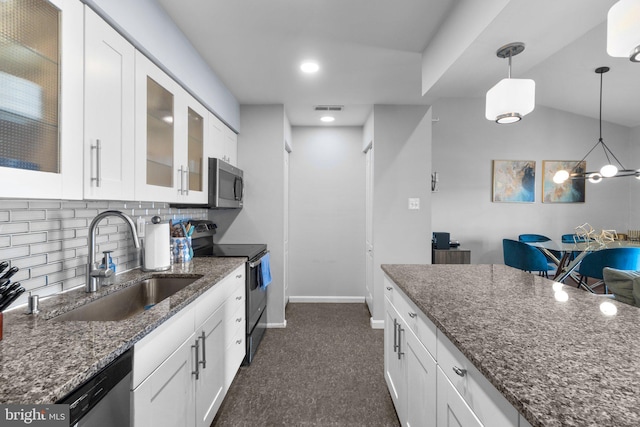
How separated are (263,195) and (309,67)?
1.41m

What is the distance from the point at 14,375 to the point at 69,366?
0.11 meters

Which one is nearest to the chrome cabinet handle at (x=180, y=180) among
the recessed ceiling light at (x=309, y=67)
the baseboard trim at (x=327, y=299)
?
the recessed ceiling light at (x=309, y=67)

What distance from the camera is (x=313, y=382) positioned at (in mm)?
2385

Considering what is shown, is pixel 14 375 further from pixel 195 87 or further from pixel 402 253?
pixel 402 253

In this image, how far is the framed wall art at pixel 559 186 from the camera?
560cm

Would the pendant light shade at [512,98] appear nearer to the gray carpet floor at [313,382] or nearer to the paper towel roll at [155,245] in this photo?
the gray carpet floor at [313,382]

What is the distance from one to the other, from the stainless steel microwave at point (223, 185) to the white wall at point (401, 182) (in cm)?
149

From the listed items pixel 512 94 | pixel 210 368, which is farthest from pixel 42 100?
pixel 512 94

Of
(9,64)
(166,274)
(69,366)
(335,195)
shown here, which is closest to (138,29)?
(9,64)

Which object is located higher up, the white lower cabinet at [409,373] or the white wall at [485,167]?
the white wall at [485,167]

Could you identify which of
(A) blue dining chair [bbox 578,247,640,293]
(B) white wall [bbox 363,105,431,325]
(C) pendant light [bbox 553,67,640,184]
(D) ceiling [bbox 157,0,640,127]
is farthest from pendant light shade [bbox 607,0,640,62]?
(C) pendant light [bbox 553,67,640,184]

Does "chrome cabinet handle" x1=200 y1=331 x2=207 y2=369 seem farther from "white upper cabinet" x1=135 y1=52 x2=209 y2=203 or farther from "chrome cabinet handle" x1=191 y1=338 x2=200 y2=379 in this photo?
"white upper cabinet" x1=135 y1=52 x2=209 y2=203

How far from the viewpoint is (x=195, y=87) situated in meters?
2.29

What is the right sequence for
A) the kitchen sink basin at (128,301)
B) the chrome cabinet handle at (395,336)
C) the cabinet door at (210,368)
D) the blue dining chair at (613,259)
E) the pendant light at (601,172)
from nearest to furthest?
the kitchen sink basin at (128,301), the cabinet door at (210,368), the chrome cabinet handle at (395,336), the blue dining chair at (613,259), the pendant light at (601,172)
